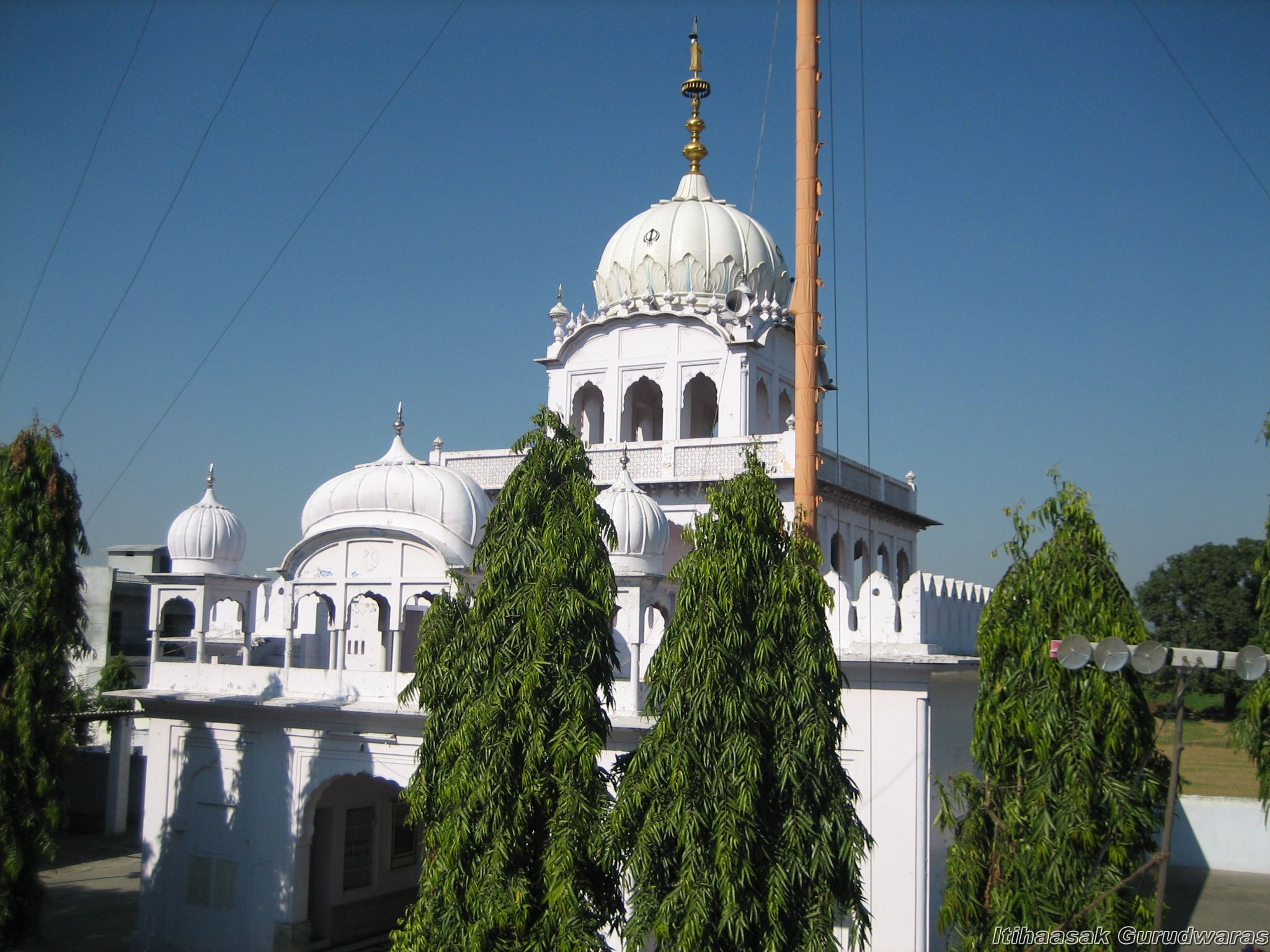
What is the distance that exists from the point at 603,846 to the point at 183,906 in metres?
10.9

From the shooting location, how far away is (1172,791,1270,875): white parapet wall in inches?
989

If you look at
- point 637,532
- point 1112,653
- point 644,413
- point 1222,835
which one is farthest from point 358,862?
point 1222,835

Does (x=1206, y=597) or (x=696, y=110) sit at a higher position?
(x=696, y=110)

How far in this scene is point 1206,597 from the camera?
1850 inches

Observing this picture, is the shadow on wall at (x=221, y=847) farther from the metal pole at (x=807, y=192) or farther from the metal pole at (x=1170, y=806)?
the metal pole at (x=1170, y=806)

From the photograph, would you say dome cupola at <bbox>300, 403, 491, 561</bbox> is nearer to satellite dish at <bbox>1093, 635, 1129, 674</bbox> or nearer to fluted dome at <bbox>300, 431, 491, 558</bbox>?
fluted dome at <bbox>300, 431, 491, 558</bbox>

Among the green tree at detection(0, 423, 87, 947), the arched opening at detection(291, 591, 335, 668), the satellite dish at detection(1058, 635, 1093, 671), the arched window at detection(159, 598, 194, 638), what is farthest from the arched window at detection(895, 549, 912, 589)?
the arched window at detection(159, 598, 194, 638)

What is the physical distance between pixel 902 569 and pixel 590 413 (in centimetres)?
723

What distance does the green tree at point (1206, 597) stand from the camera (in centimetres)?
4466

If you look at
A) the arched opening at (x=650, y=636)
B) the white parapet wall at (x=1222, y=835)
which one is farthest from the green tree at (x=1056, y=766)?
the white parapet wall at (x=1222, y=835)

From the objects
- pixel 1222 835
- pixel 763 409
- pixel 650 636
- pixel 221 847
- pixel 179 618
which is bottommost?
pixel 1222 835

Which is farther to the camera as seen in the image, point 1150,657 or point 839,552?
point 839,552

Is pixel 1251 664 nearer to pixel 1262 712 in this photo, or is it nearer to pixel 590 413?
pixel 1262 712

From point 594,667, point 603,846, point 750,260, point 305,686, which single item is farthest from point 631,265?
point 603,846
